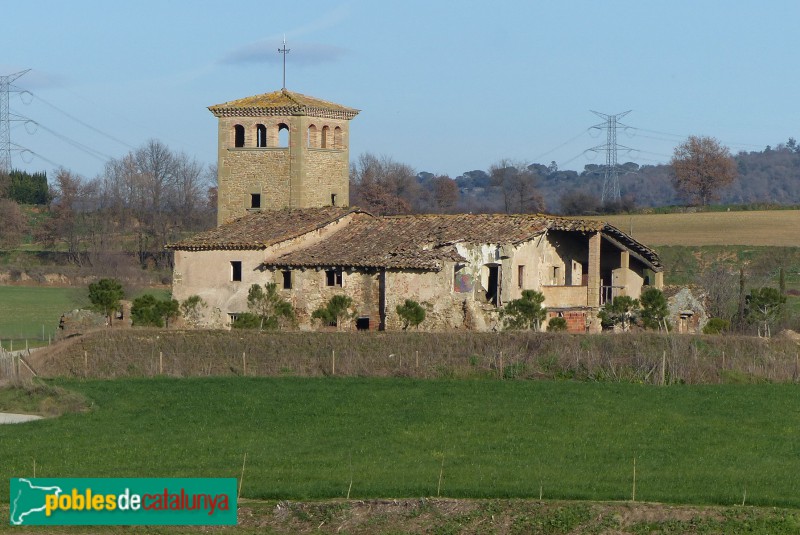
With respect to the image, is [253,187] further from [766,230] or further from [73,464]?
[766,230]

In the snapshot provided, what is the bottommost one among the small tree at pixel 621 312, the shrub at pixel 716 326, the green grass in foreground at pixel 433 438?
the green grass in foreground at pixel 433 438

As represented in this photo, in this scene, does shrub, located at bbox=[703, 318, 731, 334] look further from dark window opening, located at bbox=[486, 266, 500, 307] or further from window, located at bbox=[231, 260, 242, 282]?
window, located at bbox=[231, 260, 242, 282]

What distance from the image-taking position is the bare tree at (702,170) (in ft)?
377

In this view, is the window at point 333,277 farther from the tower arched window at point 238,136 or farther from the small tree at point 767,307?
the small tree at point 767,307

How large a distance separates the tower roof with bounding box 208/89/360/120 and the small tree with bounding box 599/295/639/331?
12.8 m

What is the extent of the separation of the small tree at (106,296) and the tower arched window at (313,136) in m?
9.43

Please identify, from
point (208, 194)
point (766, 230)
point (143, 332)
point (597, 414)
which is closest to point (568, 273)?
point (143, 332)

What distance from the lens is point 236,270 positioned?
153 feet

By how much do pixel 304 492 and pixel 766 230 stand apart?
209 feet

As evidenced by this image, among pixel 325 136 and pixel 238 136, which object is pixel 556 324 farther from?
pixel 238 136

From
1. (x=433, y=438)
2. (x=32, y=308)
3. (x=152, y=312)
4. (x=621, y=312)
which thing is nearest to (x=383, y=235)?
(x=152, y=312)

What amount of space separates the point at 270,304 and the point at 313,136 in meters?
9.32

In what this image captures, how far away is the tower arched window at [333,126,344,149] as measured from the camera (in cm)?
5325

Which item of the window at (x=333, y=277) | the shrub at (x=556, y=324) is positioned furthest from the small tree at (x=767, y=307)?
the window at (x=333, y=277)
